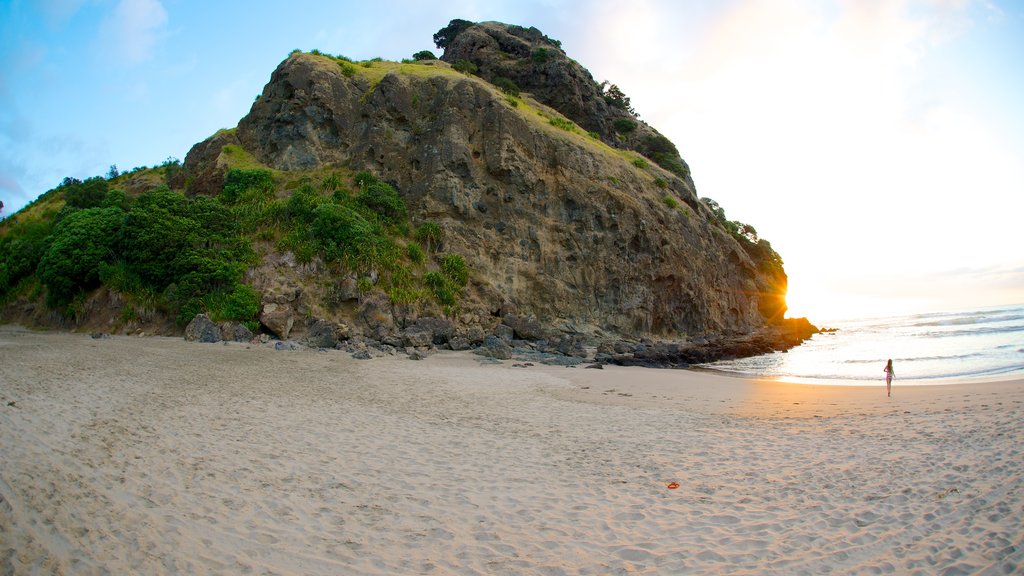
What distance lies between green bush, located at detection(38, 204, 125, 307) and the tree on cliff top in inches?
1899

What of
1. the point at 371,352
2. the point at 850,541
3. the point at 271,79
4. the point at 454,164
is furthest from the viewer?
the point at 271,79

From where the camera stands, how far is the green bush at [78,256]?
2634 centimetres

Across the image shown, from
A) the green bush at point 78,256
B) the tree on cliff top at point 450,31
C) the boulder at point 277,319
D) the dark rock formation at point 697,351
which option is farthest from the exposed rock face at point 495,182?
the tree on cliff top at point 450,31

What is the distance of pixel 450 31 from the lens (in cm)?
6525

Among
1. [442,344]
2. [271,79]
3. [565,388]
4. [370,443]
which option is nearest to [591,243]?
[442,344]

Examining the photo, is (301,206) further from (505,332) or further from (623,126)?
(623,126)

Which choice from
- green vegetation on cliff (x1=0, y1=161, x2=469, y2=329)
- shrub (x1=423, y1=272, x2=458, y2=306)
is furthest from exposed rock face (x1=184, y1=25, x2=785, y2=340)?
green vegetation on cliff (x1=0, y1=161, x2=469, y2=329)

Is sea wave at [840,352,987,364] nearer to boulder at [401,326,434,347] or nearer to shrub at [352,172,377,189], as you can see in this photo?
boulder at [401,326,434,347]

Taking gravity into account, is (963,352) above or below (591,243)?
below

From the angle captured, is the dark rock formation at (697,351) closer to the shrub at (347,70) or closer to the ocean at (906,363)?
the ocean at (906,363)

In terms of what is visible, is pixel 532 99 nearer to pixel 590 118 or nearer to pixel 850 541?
pixel 590 118

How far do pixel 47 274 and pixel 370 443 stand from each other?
92.1 feet

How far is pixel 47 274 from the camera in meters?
26.5

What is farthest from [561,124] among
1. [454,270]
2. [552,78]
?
[454,270]
